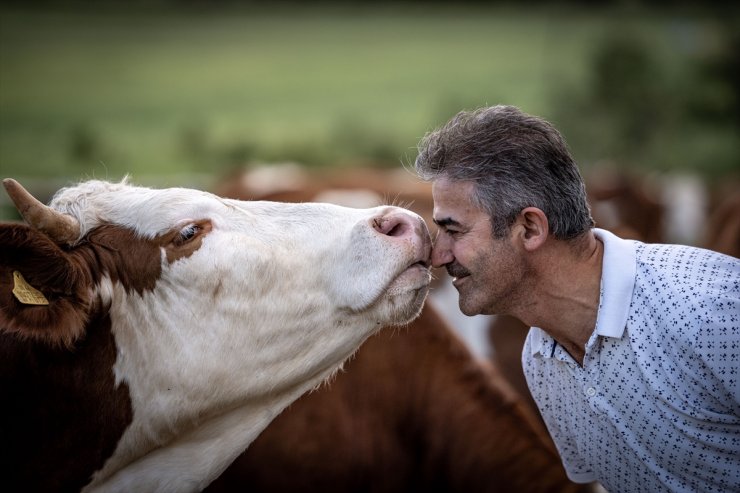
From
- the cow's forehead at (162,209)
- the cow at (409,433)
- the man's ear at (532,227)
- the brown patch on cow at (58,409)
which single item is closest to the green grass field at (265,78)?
the cow at (409,433)

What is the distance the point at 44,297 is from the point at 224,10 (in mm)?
18292

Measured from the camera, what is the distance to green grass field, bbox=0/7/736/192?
1330 centimetres

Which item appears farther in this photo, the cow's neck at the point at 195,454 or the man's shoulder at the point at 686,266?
the cow's neck at the point at 195,454

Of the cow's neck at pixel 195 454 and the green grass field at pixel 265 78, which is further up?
the cow's neck at pixel 195 454

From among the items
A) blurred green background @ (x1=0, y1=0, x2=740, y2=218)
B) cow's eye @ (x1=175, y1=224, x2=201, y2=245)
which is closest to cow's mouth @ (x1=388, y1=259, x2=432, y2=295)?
cow's eye @ (x1=175, y1=224, x2=201, y2=245)

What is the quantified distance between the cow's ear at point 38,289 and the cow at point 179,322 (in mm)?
34

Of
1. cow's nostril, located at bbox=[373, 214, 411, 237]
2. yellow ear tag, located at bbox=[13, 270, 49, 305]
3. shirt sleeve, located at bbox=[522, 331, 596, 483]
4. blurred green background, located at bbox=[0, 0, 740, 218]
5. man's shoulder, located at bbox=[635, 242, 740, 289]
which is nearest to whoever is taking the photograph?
yellow ear tag, located at bbox=[13, 270, 49, 305]

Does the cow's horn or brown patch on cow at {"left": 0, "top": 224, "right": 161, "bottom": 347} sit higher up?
the cow's horn

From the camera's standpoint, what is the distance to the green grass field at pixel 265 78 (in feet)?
43.7

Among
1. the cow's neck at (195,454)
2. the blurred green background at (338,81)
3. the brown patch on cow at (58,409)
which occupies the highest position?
the brown patch on cow at (58,409)

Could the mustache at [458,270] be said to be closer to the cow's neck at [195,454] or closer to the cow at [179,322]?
the cow at [179,322]

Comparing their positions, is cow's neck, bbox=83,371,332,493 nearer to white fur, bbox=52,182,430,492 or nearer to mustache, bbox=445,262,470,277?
white fur, bbox=52,182,430,492

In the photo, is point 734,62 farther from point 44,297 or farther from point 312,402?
point 44,297

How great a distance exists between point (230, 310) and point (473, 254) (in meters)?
0.82
